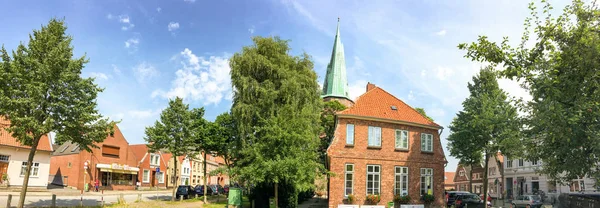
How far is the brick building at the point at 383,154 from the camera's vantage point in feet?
86.5

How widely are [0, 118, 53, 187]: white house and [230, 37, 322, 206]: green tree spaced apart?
20437 mm

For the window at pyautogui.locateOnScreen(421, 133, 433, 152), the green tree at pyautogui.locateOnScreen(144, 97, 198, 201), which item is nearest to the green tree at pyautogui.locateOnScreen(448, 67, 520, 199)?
the window at pyautogui.locateOnScreen(421, 133, 433, 152)

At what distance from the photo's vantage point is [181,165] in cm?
6919

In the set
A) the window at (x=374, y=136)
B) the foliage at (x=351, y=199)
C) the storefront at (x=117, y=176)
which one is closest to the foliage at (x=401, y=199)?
the foliage at (x=351, y=199)

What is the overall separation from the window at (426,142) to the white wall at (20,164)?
3247 centimetres

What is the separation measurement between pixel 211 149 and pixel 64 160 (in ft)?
83.0

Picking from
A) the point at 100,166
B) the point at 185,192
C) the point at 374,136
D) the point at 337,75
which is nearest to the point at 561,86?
the point at 374,136

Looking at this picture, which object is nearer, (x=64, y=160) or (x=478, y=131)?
(x=478, y=131)

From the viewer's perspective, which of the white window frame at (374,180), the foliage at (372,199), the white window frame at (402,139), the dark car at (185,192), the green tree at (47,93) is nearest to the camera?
the green tree at (47,93)

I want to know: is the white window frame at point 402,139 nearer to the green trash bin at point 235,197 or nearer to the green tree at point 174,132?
the green trash bin at point 235,197

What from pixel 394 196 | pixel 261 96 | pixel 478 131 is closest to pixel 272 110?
pixel 261 96

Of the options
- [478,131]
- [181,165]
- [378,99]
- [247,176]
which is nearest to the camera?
[247,176]

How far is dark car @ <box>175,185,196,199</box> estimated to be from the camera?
36.8m

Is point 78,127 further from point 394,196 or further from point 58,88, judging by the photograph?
point 394,196
